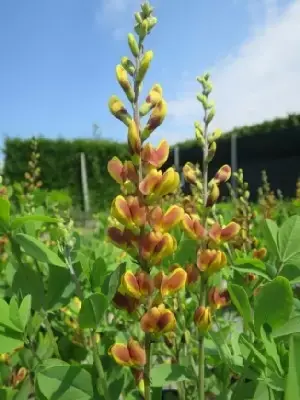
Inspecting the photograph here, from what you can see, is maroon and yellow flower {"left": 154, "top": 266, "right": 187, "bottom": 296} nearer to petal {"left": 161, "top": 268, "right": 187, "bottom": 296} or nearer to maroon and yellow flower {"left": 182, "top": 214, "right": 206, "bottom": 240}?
petal {"left": 161, "top": 268, "right": 187, "bottom": 296}

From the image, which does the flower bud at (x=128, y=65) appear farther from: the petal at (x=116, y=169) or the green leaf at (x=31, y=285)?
the green leaf at (x=31, y=285)

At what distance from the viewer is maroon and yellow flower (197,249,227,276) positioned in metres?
0.74

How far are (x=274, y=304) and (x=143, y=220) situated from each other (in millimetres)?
194

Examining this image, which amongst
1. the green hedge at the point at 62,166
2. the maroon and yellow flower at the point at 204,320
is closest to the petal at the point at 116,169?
the maroon and yellow flower at the point at 204,320

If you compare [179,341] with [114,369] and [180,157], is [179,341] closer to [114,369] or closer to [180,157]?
[114,369]

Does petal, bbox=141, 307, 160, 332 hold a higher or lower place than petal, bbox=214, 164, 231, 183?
lower

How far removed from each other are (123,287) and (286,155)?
16.7m

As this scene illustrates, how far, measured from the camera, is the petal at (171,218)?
652mm

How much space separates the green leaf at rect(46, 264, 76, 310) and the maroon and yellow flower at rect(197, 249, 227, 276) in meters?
0.22

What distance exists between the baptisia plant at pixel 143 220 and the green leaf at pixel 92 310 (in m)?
0.02

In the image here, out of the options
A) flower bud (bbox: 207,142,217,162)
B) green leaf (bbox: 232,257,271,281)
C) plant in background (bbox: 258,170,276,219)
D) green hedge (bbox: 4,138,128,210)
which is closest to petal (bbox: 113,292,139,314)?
green leaf (bbox: 232,257,271,281)

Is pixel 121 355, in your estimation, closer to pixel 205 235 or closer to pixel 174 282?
pixel 174 282

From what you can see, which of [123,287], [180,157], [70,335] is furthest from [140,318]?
[180,157]

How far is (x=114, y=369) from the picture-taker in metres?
Result: 0.77
